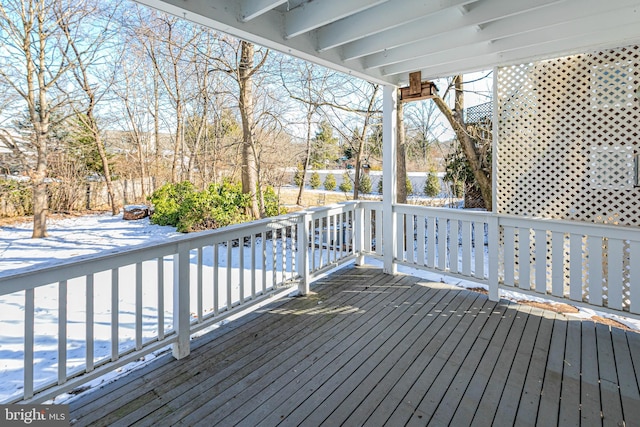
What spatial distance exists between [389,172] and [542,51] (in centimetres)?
192

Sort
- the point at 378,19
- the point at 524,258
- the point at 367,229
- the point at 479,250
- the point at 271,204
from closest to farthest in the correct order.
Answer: the point at 378,19 → the point at 524,258 → the point at 479,250 → the point at 367,229 → the point at 271,204

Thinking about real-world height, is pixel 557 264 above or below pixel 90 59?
below

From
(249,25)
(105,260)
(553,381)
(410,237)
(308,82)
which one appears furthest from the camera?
(308,82)

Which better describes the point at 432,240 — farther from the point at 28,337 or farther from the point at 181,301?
the point at 28,337

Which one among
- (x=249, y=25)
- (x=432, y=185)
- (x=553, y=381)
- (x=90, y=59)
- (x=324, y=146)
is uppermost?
(x=90, y=59)

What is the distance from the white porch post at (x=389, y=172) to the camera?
4.24 m

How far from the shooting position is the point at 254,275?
10.2 feet

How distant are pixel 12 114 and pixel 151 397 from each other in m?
9.67

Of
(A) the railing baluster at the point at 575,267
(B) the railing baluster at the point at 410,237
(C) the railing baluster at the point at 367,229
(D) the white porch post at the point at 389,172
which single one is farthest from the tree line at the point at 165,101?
(A) the railing baluster at the point at 575,267

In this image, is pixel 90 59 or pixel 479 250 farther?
pixel 90 59

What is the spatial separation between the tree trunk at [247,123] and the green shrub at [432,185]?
222 inches

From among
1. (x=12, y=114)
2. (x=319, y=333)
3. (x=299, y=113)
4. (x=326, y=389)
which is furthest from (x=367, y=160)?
(x=12, y=114)

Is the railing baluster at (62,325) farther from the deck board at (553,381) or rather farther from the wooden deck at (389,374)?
the deck board at (553,381)

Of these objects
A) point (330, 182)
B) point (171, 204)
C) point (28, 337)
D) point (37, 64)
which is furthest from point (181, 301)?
point (330, 182)
